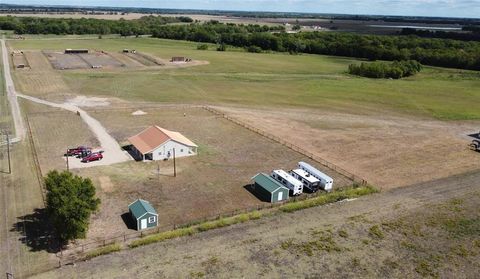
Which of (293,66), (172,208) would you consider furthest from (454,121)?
(293,66)

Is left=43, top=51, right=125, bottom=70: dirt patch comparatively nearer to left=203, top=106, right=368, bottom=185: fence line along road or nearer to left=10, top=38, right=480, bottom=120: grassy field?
left=10, top=38, right=480, bottom=120: grassy field

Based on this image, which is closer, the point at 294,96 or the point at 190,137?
the point at 190,137

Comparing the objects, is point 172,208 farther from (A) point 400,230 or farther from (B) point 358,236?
(A) point 400,230

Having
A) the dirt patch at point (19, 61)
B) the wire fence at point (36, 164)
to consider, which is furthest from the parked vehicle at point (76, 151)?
the dirt patch at point (19, 61)

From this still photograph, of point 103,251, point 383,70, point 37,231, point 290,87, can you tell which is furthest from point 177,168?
point 383,70

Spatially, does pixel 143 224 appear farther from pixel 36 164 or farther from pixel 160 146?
pixel 36 164
